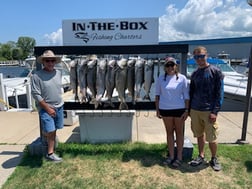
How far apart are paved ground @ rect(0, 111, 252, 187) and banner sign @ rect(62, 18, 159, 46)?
208 centimetres

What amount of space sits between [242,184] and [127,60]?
8.22 ft

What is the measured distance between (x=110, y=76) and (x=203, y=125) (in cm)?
168

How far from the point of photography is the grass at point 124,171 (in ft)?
11.7

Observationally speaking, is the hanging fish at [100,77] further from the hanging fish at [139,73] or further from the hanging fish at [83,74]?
the hanging fish at [139,73]

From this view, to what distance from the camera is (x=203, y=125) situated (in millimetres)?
3918

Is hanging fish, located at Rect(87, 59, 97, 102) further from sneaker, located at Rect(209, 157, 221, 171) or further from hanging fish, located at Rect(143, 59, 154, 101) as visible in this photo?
sneaker, located at Rect(209, 157, 221, 171)

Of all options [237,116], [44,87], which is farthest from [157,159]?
[237,116]

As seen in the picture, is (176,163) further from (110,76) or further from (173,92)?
(110,76)

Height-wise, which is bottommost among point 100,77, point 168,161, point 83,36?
point 168,161

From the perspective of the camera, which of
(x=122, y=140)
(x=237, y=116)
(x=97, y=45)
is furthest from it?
(x=237, y=116)

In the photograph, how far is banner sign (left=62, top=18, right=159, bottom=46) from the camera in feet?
14.7

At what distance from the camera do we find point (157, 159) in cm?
430

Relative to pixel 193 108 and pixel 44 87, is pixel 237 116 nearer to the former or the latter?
pixel 193 108

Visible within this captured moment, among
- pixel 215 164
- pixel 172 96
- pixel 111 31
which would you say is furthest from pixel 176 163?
pixel 111 31
